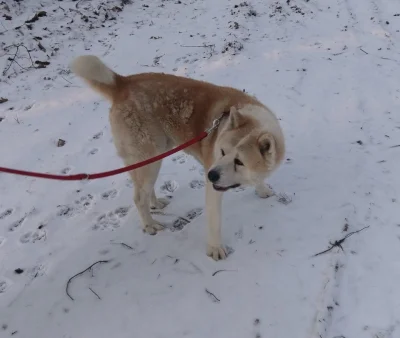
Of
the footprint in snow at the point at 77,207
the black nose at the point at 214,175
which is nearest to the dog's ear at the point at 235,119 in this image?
the black nose at the point at 214,175

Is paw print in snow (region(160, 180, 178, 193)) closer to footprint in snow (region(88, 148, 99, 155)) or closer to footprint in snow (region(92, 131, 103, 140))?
footprint in snow (region(88, 148, 99, 155))

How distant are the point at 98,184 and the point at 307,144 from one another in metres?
2.68

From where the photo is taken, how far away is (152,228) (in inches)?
153

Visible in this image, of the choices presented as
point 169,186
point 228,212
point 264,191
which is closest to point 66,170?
point 169,186

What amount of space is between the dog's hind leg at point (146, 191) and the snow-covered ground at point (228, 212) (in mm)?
124

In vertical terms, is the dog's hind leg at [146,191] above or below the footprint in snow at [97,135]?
above

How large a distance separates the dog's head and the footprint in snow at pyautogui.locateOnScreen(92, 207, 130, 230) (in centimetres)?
157

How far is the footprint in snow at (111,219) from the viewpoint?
405cm

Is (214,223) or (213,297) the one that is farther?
(214,223)

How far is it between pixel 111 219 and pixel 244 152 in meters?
1.96

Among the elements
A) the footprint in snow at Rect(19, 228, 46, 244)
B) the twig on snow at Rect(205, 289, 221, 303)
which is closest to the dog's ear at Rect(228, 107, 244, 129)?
the twig on snow at Rect(205, 289, 221, 303)

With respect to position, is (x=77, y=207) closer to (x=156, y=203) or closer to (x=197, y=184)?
(x=156, y=203)

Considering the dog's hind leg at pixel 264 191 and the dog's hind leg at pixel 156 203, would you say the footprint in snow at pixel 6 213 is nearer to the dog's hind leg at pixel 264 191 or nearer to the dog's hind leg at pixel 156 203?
the dog's hind leg at pixel 156 203

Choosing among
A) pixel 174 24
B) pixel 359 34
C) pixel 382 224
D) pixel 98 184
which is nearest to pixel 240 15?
pixel 174 24
